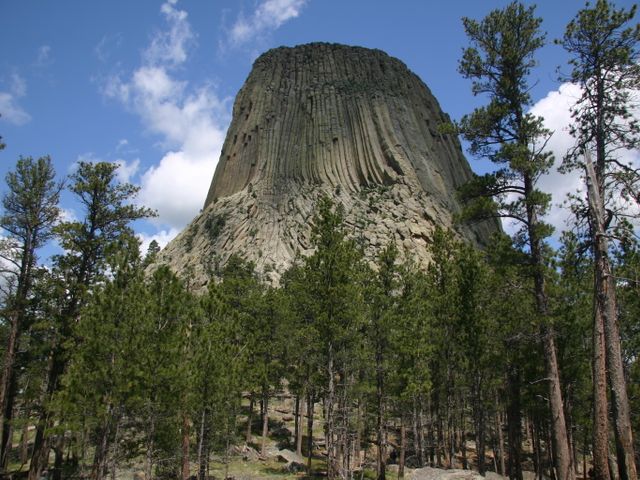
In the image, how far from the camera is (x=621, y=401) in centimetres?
973

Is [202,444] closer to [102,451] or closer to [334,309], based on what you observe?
[102,451]

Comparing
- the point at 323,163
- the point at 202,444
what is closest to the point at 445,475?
the point at 202,444

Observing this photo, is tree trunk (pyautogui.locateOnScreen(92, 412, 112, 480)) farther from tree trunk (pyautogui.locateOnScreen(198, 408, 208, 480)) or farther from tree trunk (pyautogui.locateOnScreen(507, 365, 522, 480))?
tree trunk (pyautogui.locateOnScreen(507, 365, 522, 480))

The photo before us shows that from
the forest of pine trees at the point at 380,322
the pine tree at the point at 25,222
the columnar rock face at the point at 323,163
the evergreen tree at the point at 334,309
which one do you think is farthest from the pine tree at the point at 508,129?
the columnar rock face at the point at 323,163

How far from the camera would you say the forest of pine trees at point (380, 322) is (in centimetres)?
1177

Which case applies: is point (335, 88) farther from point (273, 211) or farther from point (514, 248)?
point (514, 248)

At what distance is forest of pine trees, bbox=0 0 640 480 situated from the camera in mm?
11766

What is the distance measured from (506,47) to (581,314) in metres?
11.9

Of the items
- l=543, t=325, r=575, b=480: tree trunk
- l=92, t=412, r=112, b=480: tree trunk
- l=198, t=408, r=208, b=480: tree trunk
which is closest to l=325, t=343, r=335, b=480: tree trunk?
l=198, t=408, r=208, b=480: tree trunk

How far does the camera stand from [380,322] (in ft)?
73.9

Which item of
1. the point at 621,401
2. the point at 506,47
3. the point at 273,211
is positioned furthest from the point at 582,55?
the point at 273,211

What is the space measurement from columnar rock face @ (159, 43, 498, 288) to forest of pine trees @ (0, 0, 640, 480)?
2110 inches

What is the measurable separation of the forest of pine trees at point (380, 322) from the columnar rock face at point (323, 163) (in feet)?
176

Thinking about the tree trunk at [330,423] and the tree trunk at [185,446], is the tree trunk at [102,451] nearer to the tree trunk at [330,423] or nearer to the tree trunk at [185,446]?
the tree trunk at [185,446]
